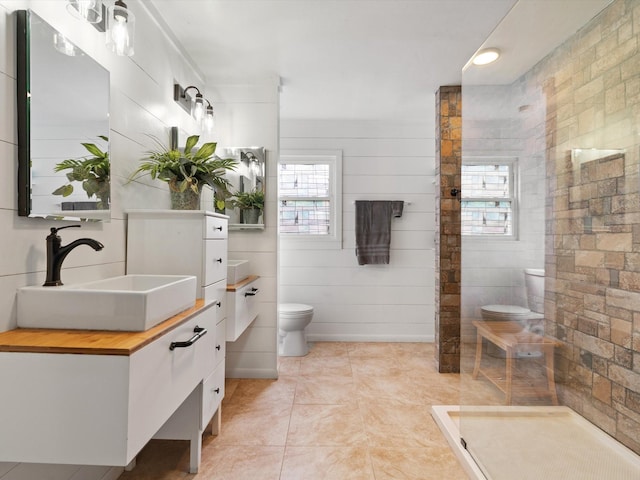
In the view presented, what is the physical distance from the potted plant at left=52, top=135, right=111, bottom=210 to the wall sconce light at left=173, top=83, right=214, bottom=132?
96cm

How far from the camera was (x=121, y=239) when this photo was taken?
5.67 feet

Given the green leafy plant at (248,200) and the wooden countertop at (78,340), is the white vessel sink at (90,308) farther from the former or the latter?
the green leafy plant at (248,200)

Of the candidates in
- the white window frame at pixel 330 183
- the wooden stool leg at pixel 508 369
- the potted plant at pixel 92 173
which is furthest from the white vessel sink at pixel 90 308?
the white window frame at pixel 330 183

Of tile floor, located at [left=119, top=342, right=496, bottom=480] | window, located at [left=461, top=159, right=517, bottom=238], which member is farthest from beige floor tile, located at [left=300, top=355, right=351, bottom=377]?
window, located at [left=461, top=159, right=517, bottom=238]

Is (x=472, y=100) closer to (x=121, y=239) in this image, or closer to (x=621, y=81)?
(x=621, y=81)

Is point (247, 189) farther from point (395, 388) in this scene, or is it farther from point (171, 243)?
point (395, 388)

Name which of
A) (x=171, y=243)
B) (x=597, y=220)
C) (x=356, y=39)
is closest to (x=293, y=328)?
(x=171, y=243)

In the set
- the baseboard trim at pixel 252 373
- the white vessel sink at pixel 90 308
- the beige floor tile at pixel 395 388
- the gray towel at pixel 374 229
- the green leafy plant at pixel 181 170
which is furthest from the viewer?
the gray towel at pixel 374 229

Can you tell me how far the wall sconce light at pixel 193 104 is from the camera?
236 cm

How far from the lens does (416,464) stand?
5.70 feet

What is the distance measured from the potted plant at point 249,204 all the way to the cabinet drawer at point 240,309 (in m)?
0.50

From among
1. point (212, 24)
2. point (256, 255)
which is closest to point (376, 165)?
point (256, 255)

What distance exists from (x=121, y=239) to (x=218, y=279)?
0.51 m

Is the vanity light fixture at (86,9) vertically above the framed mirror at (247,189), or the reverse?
the vanity light fixture at (86,9)
